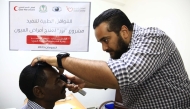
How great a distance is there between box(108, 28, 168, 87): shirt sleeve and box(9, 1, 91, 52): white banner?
176 cm

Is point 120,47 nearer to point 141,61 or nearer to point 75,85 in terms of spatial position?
point 141,61

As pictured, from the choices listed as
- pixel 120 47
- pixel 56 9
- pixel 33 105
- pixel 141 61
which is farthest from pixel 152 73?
pixel 56 9

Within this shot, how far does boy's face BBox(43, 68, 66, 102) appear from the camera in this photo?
1.08m

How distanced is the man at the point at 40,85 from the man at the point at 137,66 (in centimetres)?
9

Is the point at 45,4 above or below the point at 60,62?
above

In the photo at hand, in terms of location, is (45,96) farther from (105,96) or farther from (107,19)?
(105,96)

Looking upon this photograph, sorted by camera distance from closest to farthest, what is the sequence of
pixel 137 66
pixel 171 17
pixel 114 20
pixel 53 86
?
pixel 137 66 → pixel 114 20 → pixel 53 86 → pixel 171 17

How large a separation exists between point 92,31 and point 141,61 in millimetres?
1833

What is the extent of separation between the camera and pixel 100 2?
2.48m

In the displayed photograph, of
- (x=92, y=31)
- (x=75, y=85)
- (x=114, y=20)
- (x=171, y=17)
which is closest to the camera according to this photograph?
(x=114, y=20)

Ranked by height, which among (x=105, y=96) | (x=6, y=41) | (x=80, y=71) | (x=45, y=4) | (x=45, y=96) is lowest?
(x=105, y=96)

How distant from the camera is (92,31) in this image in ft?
8.20

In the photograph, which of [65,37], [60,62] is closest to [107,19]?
[60,62]

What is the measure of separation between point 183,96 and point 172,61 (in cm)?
22
